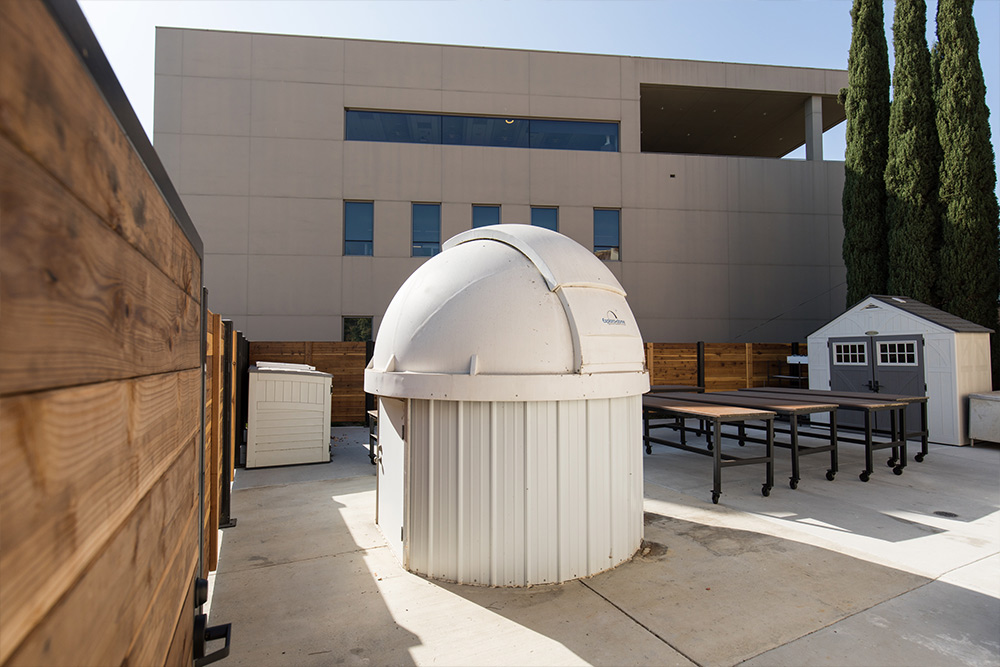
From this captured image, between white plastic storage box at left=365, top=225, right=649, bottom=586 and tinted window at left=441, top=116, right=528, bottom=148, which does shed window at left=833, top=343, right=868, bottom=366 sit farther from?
tinted window at left=441, top=116, right=528, bottom=148

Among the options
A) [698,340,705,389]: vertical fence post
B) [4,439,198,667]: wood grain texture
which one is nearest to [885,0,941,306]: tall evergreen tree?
[698,340,705,389]: vertical fence post

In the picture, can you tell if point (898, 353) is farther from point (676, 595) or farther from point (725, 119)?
point (725, 119)

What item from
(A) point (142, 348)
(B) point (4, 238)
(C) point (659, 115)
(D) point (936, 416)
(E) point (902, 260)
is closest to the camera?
(B) point (4, 238)

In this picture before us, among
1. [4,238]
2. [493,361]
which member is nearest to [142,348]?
[4,238]

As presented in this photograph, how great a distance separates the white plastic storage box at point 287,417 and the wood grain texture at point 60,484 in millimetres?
8008

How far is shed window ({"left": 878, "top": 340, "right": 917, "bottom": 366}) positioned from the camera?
11.0 metres

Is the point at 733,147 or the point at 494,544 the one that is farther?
the point at 733,147

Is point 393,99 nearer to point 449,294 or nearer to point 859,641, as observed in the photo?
point 449,294

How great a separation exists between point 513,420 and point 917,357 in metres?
10.9

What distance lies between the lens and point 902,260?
47.1 feet

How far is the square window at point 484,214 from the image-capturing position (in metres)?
15.2

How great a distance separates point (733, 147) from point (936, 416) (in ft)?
48.9

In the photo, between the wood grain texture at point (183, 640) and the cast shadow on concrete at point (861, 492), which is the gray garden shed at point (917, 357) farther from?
the wood grain texture at point (183, 640)

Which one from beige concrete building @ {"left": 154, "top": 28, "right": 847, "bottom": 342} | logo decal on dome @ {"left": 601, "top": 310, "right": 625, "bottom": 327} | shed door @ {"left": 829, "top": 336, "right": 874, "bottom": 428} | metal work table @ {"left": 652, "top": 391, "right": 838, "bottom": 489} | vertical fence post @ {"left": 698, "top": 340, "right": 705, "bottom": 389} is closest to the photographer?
logo decal on dome @ {"left": 601, "top": 310, "right": 625, "bottom": 327}
